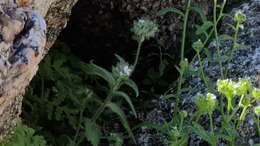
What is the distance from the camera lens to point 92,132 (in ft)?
10.6

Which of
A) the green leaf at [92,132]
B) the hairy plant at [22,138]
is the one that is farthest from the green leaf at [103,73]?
the hairy plant at [22,138]

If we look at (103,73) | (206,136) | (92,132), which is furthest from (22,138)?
(206,136)

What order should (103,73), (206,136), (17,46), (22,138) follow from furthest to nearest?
(103,73) < (206,136) < (22,138) < (17,46)

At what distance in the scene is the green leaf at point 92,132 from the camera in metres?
3.19

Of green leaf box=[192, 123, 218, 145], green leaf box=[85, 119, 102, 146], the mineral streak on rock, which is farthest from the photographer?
green leaf box=[85, 119, 102, 146]

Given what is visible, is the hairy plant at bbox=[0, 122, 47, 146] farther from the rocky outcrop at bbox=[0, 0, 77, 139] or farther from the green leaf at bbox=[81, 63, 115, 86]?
the green leaf at bbox=[81, 63, 115, 86]

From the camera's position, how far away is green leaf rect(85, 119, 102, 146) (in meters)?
3.19

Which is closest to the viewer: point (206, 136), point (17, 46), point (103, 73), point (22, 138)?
point (17, 46)

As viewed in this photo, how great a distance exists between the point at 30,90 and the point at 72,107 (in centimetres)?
27

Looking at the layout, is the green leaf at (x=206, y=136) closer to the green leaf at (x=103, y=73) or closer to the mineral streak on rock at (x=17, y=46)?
the green leaf at (x=103, y=73)

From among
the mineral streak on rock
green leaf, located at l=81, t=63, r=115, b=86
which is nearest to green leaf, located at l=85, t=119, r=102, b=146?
green leaf, located at l=81, t=63, r=115, b=86

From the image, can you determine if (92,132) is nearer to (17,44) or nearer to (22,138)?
(22,138)

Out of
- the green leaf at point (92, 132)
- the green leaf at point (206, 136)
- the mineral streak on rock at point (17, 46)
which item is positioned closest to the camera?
the mineral streak on rock at point (17, 46)

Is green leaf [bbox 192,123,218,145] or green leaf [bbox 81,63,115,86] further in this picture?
green leaf [bbox 81,63,115,86]
